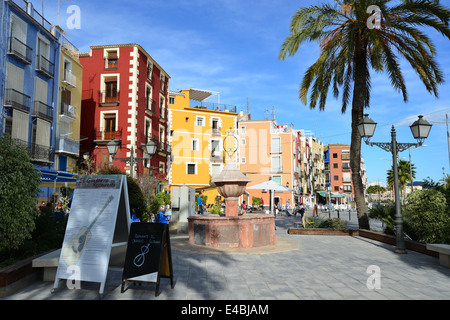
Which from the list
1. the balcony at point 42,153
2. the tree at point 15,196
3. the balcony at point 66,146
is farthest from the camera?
the balcony at point 66,146

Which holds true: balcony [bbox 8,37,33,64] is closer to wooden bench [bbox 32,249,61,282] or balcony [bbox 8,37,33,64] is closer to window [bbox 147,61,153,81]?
window [bbox 147,61,153,81]

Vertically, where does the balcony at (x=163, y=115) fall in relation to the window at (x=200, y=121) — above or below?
below

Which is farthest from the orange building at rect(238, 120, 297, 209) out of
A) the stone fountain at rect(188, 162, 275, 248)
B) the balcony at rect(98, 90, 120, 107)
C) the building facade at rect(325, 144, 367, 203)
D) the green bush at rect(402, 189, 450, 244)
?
the green bush at rect(402, 189, 450, 244)

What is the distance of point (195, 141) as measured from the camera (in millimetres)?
40969

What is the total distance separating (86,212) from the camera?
5602mm

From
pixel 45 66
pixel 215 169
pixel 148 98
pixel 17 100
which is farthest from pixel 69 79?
pixel 215 169

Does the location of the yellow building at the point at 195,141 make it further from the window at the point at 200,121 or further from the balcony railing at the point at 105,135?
the balcony railing at the point at 105,135

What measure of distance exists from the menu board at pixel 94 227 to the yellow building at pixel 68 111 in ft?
60.1

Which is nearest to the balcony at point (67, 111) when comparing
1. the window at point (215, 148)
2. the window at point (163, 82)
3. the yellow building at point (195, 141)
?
the window at point (163, 82)

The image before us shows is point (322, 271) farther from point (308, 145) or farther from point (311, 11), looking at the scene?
point (308, 145)

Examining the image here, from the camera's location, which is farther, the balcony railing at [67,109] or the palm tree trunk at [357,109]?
the balcony railing at [67,109]

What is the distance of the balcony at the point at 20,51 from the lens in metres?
18.2
